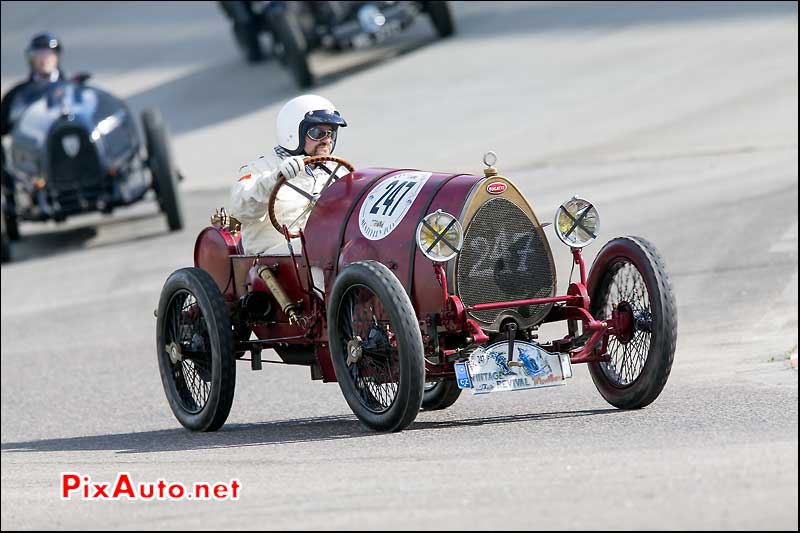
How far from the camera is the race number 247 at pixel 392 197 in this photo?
8.27 m

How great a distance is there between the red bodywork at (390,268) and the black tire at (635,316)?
145mm

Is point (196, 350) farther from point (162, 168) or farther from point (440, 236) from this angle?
point (162, 168)

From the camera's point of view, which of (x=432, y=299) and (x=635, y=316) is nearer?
(x=432, y=299)

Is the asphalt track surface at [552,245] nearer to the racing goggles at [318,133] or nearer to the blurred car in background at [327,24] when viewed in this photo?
the blurred car in background at [327,24]

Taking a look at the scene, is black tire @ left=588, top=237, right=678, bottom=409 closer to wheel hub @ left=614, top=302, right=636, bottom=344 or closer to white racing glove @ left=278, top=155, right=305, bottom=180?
wheel hub @ left=614, top=302, right=636, bottom=344

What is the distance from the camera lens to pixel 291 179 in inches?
356

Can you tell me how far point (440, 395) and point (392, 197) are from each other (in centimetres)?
161

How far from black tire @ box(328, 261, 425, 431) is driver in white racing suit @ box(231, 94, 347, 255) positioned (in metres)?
1.18

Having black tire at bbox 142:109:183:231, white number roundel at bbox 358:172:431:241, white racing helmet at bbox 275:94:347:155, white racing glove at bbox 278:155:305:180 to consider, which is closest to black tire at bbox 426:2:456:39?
black tire at bbox 142:109:183:231

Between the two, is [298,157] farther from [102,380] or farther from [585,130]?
[585,130]

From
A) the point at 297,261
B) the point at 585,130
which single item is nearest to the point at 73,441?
the point at 297,261

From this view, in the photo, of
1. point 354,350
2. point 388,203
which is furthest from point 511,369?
point 388,203

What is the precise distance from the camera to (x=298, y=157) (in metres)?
8.71

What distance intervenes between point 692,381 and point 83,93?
10990 mm
